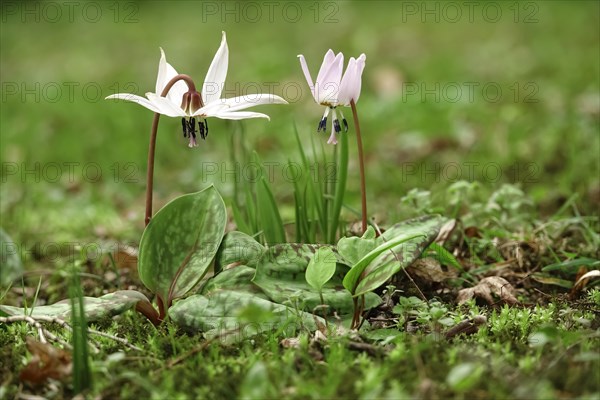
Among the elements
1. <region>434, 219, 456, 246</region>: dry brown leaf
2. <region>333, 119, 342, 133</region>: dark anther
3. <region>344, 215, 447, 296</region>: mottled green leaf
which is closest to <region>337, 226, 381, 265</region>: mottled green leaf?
<region>344, 215, 447, 296</region>: mottled green leaf

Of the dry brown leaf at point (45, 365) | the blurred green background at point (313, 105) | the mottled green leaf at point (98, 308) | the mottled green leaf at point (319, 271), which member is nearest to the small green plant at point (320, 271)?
the mottled green leaf at point (319, 271)

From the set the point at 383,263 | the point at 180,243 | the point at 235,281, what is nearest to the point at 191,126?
the point at 180,243

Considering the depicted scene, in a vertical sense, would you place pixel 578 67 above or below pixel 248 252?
above

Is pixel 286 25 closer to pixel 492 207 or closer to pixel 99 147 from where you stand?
pixel 99 147

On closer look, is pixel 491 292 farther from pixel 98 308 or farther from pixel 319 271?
pixel 98 308

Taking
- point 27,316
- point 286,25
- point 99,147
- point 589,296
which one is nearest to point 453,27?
point 286,25

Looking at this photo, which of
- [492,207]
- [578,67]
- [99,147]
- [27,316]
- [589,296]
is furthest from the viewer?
[578,67]
